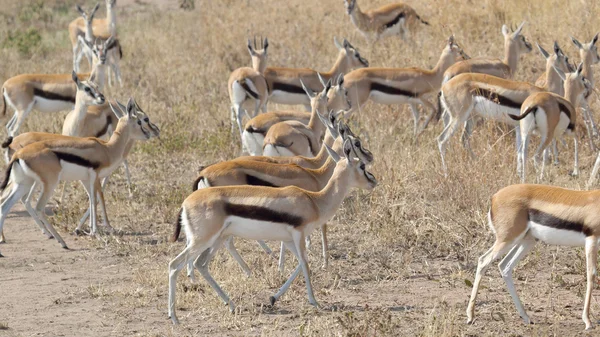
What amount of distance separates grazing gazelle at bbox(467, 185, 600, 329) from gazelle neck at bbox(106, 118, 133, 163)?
13.6 feet

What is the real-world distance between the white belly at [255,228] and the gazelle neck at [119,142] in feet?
9.85

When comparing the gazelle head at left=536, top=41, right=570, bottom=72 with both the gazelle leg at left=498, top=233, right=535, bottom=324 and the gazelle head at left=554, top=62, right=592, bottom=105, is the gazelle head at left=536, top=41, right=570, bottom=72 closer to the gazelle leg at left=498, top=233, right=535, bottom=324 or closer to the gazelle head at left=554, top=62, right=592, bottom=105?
the gazelle head at left=554, top=62, right=592, bottom=105

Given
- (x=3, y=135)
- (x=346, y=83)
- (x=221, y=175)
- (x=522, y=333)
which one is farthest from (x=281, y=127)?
(x=3, y=135)

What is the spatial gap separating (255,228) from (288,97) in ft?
19.1

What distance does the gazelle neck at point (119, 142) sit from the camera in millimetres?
8711

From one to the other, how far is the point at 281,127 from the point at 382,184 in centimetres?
109

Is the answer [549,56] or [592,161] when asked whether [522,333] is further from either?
[549,56]

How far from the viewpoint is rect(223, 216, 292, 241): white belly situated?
5918 millimetres

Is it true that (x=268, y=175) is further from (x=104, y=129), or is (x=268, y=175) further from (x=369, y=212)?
(x=104, y=129)

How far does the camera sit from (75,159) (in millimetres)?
8320

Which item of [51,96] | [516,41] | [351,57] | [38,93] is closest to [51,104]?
[51,96]

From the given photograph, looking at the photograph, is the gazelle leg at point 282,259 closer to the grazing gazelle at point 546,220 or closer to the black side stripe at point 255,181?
the black side stripe at point 255,181

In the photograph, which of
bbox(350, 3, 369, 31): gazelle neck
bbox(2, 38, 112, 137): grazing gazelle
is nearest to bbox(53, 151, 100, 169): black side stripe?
bbox(2, 38, 112, 137): grazing gazelle

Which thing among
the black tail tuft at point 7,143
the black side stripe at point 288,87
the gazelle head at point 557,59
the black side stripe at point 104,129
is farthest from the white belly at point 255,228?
the black side stripe at point 288,87
